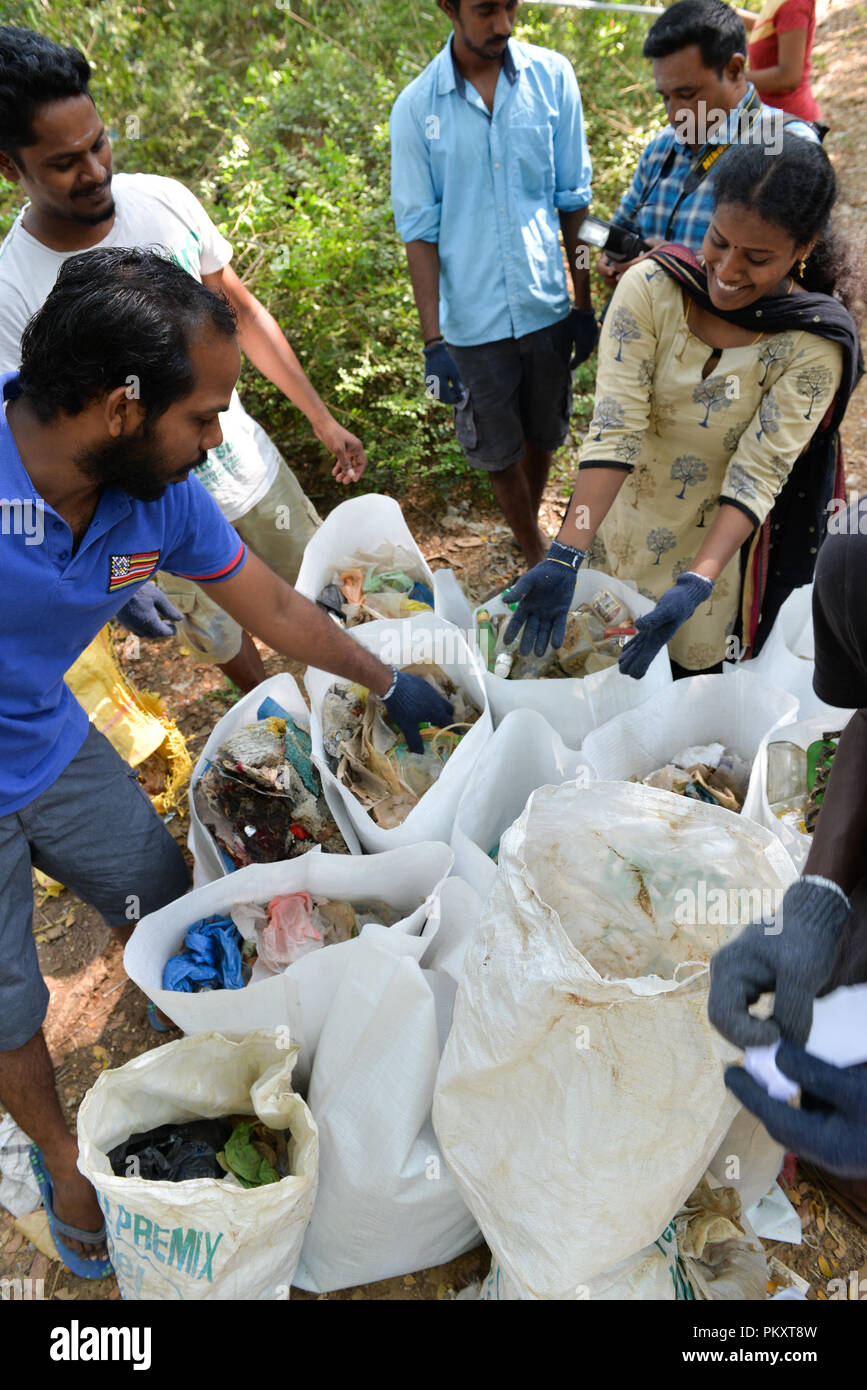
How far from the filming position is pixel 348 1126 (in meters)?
1.52

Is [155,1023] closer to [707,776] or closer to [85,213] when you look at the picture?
[707,776]

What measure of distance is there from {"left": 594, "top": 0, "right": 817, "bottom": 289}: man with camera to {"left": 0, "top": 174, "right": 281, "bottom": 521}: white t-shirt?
1155 millimetres

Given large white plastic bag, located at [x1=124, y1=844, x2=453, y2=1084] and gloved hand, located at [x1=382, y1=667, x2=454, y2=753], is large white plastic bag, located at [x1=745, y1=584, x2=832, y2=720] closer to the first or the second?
gloved hand, located at [x1=382, y1=667, x2=454, y2=753]

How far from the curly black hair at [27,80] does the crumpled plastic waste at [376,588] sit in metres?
1.14

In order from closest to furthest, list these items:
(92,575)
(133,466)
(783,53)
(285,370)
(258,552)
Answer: (133,466)
(92,575)
(285,370)
(258,552)
(783,53)

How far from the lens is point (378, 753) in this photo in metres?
1.92

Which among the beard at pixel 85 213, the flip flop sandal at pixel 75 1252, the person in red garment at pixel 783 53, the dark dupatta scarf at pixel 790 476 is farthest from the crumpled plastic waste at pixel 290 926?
the person in red garment at pixel 783 53

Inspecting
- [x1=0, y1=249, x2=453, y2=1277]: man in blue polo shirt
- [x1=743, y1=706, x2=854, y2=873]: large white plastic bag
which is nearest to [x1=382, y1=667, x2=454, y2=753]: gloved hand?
[x1=0, y1=249, x2=453, y2=1277]: man in blue polo shirt

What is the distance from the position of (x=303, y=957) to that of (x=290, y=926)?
149 millimetres

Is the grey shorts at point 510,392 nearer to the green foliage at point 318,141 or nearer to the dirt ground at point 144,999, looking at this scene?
the dirt ground at point 144,999

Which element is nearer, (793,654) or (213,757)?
(213,757)

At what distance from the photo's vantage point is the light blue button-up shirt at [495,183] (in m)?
2.37

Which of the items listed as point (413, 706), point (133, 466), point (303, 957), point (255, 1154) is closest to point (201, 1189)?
point (255, 1154)
